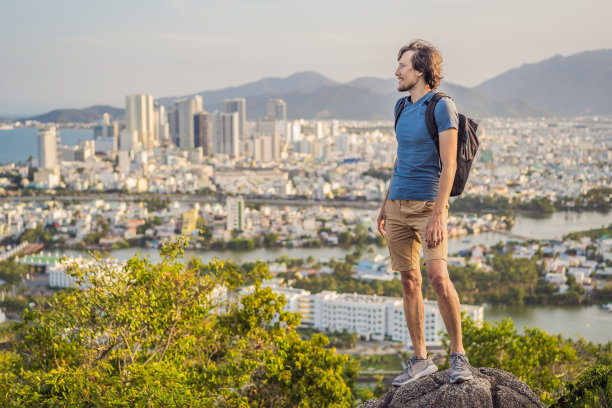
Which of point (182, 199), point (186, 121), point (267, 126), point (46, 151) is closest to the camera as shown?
point (182, 199)

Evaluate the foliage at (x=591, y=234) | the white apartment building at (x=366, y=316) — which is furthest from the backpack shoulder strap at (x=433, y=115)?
the foliage at (x=591, y=234)

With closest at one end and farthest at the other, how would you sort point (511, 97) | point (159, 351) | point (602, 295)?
point (159, 351)
point (602, 295)
point (511, 97)

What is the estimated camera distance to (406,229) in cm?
135

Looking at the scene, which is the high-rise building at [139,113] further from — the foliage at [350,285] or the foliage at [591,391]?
the foliage at [591,391]

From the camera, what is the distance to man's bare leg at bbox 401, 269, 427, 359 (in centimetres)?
138

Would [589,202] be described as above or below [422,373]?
below

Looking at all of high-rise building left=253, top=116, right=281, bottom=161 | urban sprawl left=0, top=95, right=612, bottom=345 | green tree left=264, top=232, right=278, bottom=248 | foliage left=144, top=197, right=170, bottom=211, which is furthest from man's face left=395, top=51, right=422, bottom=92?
high-rise building left=253, top=116, right=281, bottom=161

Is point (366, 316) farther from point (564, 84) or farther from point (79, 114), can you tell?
point (564, 84)

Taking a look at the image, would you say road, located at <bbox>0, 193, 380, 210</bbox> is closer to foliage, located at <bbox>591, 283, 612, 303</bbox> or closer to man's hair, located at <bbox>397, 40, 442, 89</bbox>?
foliage, located at <bbox>591, 283, 612, 303</bbox>

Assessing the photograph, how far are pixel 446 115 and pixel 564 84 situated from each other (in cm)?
5211

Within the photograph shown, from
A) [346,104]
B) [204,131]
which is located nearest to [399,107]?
[204,131]

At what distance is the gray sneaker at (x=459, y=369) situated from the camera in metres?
1.29

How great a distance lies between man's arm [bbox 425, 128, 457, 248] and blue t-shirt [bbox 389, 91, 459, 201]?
1.4 inches

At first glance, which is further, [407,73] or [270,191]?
[270,191]
